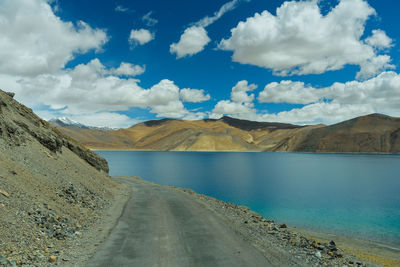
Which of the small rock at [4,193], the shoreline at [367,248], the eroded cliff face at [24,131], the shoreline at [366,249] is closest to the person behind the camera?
the small rock at [4,193]

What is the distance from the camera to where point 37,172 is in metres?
19.9

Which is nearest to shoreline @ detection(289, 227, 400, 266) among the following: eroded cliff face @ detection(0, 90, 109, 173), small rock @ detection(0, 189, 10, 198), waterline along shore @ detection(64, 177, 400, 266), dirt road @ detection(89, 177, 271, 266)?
waterline along shore @ detection(64, 177, 400, 266)

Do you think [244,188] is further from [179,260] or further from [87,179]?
[179,260]

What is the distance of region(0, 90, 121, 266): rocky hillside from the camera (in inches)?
453

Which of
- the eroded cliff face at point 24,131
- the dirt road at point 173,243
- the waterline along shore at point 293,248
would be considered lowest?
the waterline along shore at point 293,248

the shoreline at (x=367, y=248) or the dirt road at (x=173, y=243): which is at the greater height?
the dirt road at (x=173, y=243)

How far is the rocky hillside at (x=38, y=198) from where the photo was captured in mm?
11516

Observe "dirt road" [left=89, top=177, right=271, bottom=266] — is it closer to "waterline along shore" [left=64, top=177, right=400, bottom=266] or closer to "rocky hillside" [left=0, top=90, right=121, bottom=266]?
"waterline along shore" [left=64, top=177, right=400, bottom=266]

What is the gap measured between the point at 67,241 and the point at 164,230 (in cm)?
554

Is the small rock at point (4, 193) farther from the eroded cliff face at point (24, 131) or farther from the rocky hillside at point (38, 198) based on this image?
the eroded cliff face at point (24, 131)

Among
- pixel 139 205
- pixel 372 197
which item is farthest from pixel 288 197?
pixel 139 205

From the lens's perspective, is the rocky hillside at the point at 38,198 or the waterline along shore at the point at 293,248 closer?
the rocky hillside at the point at 38,198

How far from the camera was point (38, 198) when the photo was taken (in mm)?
16062

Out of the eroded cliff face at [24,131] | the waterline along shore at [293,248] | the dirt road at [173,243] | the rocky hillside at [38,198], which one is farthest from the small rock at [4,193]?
the eroded cliff face at [24,131]
